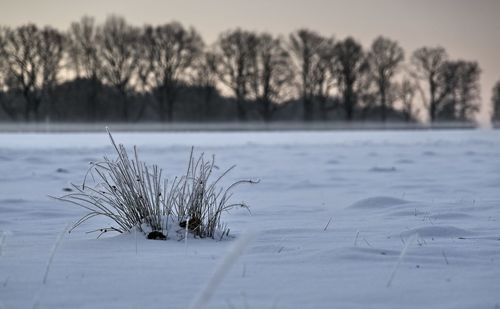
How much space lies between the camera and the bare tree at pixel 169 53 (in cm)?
3972

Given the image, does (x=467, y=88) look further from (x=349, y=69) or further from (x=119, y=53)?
(x=119, y=53)

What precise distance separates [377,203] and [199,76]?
3693 centimetres

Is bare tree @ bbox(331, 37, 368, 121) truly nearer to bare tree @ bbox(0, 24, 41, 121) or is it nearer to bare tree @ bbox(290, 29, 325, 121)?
bare tree @ bbox(290, 29, 325, 121)

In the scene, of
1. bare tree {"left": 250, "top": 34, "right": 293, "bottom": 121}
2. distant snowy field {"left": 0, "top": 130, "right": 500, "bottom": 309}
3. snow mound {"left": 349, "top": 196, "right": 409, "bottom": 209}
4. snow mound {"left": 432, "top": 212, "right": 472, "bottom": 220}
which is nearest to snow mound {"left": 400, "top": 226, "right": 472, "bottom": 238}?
distant snowy field {"left": 0, "top": 130, "right": 500, "bottom": 309}

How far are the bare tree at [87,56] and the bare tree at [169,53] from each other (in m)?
3.81

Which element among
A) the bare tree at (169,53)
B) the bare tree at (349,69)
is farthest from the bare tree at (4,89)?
the bare tree at (349,69)

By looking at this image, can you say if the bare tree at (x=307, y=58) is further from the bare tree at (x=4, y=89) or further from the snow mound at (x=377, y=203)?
the snow mound at (x=377, y=203)

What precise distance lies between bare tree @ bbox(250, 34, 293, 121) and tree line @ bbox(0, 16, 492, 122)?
74 mm

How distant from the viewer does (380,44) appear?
43.3m

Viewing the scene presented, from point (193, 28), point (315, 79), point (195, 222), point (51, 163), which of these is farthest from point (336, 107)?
point (195, 222)

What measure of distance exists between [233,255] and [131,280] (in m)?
1.38

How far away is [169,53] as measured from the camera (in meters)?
39.7

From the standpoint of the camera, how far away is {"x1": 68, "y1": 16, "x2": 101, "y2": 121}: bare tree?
38469 mm

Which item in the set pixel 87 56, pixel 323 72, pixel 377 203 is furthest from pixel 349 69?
pixel 377 203
